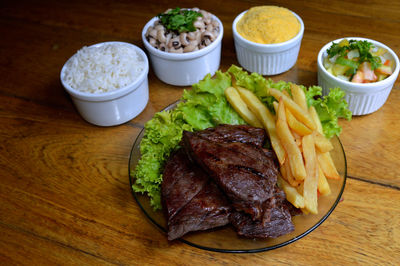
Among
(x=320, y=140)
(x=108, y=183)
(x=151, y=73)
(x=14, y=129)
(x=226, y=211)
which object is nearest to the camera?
(x=226, y=211)

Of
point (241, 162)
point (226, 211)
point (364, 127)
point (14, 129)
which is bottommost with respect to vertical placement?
point (14, 129)

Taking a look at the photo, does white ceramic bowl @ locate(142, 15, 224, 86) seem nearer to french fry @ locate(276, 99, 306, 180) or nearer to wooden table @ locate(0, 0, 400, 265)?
wooden table @ locate(0, 0, 400, 265)

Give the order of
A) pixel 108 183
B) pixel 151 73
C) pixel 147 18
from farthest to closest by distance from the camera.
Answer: pixel 147 18 < pixel 151 73 < pixel 108 183

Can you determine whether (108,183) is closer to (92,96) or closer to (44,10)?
(92,96)

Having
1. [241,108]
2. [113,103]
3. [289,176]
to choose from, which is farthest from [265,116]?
[113,103]

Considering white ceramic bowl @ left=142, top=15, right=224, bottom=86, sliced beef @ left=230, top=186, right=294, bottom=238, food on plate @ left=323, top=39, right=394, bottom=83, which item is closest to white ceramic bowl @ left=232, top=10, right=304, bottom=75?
white ceramic bowl @ left=142, top=15, right=224, bottom=86

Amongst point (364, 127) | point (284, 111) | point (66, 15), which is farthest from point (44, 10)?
point (364, 127)
